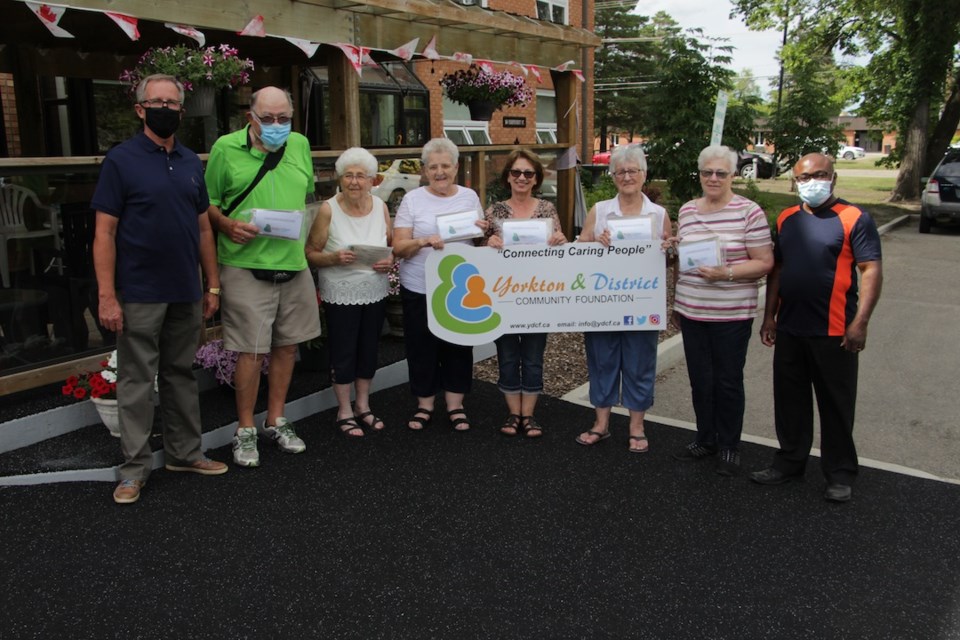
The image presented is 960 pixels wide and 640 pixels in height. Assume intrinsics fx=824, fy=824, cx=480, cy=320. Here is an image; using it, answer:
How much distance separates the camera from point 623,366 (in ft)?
16.0

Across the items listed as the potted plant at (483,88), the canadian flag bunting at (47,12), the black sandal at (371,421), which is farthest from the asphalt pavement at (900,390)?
the canadian flag bunting at (47,12)

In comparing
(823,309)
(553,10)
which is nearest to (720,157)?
(823,309)

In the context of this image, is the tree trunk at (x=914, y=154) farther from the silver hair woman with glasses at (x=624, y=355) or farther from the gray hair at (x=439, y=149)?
the gray hair at (x=439, y=149)

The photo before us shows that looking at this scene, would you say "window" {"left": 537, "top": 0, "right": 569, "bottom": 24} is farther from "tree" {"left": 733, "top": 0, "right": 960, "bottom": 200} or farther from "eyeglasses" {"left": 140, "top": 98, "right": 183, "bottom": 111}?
"eyeglasses" {"left": 140, "top": 98, "right": 183, "bottom": 111}

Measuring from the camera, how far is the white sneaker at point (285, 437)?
4.81 meters

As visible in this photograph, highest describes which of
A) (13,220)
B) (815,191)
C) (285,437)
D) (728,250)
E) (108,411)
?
(815,191)

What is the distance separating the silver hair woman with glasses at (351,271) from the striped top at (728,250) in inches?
69.7

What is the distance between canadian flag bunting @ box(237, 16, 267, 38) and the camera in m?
5.98

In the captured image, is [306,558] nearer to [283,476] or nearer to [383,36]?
[283,476]

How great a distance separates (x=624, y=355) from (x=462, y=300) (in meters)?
1.01

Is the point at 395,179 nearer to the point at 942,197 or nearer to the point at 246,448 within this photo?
the point at 246,448

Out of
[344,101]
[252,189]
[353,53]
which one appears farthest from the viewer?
[344,101]

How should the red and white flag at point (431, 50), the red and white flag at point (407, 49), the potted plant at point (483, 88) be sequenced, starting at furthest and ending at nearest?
the potted plant at point (483, 88) → the red and white flag at point (431, 50) → the red and white flag at point (407, 49)

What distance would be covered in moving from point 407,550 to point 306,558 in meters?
0.44
